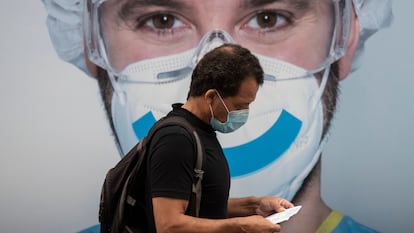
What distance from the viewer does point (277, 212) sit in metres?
1.75

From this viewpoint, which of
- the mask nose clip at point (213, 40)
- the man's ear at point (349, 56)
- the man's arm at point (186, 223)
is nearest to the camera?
the man's arm at point (186, 223)

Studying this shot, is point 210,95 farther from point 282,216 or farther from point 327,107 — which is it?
point 327,107

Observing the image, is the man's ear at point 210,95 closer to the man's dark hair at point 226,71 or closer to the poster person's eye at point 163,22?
the man's dark hair at point 226,71

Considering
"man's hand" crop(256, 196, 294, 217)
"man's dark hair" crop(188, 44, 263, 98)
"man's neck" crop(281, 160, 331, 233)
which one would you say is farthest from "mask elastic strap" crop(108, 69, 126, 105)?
"man's dark hair" crop(188, 44, 263, 98)

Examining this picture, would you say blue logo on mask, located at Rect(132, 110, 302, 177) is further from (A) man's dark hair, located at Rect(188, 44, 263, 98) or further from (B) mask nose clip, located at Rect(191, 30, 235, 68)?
(A) man's dark hair, located at Rect(188, 44, 263, 98)

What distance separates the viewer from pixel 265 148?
290 centimetres

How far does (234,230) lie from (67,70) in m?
1.67

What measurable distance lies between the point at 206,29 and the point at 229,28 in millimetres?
111

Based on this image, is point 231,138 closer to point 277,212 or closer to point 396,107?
point 396,107

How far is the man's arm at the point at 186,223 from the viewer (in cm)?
144

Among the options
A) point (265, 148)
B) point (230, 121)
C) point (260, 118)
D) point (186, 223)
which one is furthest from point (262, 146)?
point (186, 223)

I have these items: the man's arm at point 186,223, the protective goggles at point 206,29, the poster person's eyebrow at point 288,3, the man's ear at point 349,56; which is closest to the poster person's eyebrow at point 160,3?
the protective goggles at point 206,29

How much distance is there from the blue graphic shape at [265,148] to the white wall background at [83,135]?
8.9 inches

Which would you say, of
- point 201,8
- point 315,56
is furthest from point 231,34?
point 315,56
